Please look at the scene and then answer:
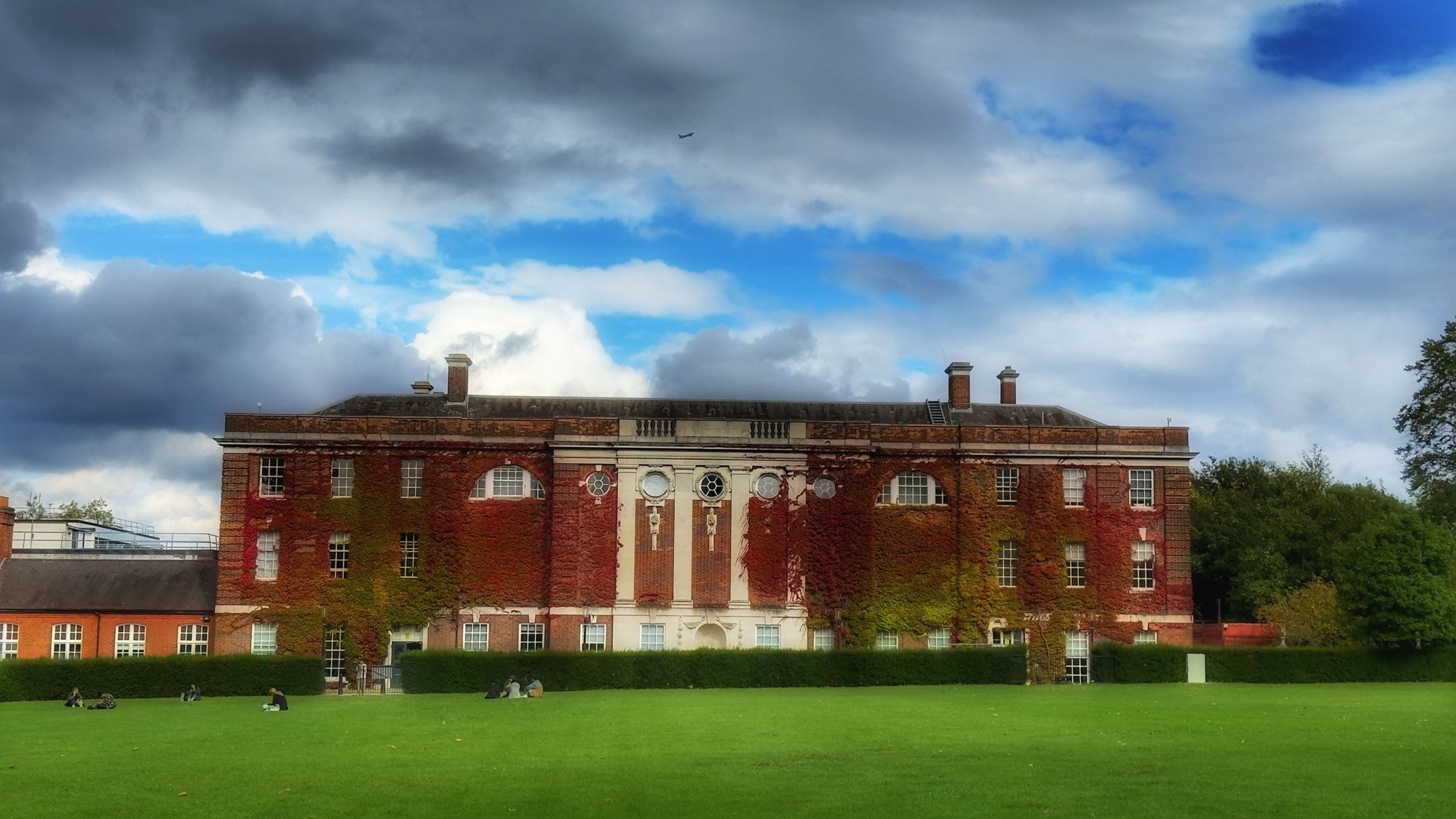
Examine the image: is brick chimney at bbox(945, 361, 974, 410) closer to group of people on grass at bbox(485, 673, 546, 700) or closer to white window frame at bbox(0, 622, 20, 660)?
group of people on grass at bbox(485, 673, 546, 700)

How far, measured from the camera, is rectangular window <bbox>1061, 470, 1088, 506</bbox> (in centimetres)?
5594

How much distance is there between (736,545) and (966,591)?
9103 millimetres

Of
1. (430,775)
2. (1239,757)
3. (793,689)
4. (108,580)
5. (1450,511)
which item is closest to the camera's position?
(430,775)

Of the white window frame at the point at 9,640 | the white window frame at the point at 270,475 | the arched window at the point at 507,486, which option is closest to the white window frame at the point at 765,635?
the arched window at the point at 507,486

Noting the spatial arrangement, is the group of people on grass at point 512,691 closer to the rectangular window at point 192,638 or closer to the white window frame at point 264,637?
the white window frame at point 264,637

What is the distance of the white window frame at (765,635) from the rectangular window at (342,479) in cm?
1643

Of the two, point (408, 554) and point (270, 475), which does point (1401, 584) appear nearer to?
point (408, 554)

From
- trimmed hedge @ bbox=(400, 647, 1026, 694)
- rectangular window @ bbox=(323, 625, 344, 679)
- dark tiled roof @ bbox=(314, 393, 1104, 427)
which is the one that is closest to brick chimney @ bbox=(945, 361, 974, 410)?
dark tiled roof @ bbox=(314, 393, 1104, 427)

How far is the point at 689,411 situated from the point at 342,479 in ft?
45.9

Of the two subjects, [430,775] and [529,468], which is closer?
[430,775]

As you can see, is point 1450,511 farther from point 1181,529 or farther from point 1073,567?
point 1073,567

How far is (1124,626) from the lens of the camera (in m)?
55.0

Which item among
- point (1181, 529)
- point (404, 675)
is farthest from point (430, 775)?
point (1181, 529)

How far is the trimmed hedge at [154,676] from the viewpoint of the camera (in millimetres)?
43812
